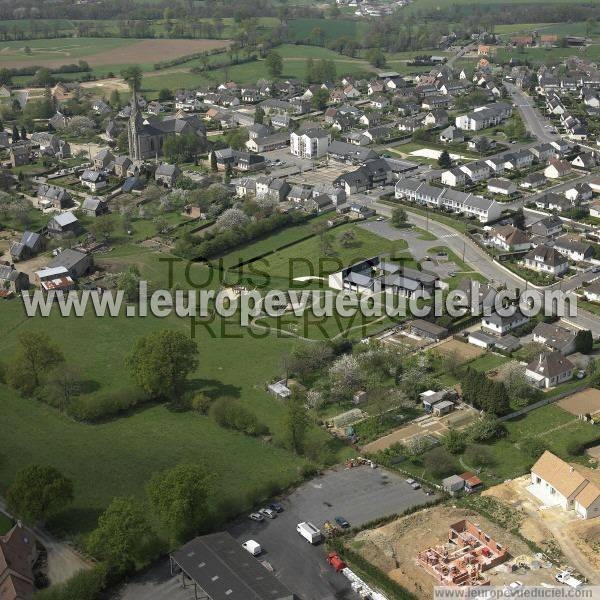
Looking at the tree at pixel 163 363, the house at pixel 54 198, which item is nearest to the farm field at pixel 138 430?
the tree at pixel 163 363

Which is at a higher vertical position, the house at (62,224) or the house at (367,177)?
the house at (367,177)

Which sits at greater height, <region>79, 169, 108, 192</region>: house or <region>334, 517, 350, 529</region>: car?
<region>79, 169, 108, 192</region>: house

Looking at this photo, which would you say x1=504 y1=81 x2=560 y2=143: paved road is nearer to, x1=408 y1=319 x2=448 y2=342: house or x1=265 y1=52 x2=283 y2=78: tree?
x1=265 y1=52 x2=283 y2=78: tree

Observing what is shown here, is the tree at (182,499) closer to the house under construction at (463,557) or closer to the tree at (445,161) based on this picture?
the house under construction at (463,557)

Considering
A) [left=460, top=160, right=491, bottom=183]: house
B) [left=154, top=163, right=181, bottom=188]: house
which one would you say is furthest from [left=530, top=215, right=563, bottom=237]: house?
[left=154, top=163, right=181, bottom=188]: house

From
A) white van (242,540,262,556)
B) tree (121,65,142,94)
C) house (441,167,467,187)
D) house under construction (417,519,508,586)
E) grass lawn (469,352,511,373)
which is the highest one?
tree (121,65,142,94)

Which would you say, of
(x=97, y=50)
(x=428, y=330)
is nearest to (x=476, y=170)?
(x=428, y=330)

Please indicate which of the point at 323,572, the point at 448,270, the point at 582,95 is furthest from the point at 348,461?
the point at 582,95
